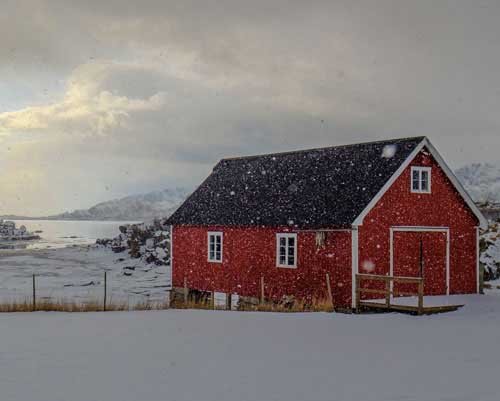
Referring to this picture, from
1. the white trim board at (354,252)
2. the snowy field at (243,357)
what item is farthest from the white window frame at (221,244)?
the snowy field at (243,357)

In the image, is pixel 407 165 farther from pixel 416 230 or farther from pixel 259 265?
pixel 259 265

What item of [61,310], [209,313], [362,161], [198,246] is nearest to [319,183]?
[362,161]

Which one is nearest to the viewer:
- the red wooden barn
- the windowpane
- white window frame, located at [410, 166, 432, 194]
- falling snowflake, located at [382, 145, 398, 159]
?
the red wooden barn

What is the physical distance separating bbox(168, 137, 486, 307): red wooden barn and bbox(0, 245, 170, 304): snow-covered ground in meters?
4.70

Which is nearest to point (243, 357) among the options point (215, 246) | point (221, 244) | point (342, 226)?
point (342, 226)

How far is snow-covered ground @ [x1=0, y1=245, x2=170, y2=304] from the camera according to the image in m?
36.9

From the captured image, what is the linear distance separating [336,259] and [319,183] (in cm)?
427

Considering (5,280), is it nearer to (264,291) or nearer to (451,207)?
(264,291)

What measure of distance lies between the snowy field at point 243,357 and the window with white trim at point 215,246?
10.1 metres

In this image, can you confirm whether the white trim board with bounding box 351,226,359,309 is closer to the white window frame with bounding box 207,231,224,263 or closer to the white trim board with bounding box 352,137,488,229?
the white trim board with bounding box 352,137,488,229

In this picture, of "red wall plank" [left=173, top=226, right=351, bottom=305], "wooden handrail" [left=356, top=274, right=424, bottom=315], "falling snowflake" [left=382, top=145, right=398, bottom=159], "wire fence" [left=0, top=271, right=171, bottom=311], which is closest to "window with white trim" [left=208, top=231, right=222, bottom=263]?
"red wall plank" [left=173, top=226, right=351, bottom=305]

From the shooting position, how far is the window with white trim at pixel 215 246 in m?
30.9

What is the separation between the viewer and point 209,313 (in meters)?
20.8

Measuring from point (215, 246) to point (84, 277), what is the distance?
67.0 ft
